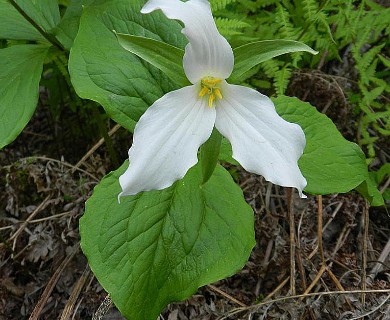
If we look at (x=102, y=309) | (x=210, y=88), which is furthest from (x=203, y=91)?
(x=102, y=309)

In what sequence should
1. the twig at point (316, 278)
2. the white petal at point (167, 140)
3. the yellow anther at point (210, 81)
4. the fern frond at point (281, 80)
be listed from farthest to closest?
the fern frond at point (281, 80), the twig at point (316, 278), the yellow anther at point (210, 81), the white petal at point (167, 140)

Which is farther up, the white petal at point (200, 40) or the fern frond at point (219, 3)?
the white petal at point (200, 40)

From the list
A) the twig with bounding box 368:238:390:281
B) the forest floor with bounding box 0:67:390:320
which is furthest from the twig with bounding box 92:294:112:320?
the twig with bounding box 368:238:390:281

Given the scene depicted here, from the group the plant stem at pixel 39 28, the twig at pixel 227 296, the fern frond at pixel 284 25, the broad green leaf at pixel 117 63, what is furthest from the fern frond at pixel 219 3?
the twig at pixel 227 296

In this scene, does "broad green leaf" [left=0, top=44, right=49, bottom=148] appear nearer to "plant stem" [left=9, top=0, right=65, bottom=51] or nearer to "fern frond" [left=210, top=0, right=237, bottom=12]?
"plant stem" [left=9, top=0, right=65, bottom=51]

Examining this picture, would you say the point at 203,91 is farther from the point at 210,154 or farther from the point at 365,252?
the point at 365,252

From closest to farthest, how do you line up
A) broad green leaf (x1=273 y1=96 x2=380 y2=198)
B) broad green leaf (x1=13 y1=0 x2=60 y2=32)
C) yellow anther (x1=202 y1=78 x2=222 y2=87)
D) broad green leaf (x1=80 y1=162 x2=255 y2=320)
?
yellow anther (x1=202 y1=78 x2=222 y2=87) → broad green leaf (x1=80 y1=162 x2=255 y2=320) → broad green leaf (x1=273 y1=96 x2=380 y2=198) → broad green leaf (x1=13 y1=0 x2=60 y2=32)

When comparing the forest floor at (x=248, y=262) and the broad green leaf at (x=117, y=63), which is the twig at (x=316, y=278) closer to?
the forest floor at (x=248, y=262)

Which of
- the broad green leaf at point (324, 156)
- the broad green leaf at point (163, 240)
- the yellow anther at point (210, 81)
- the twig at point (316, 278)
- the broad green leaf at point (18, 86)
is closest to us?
the yellow anther at point (210, 81)
